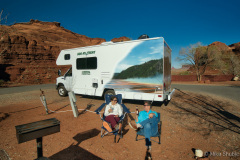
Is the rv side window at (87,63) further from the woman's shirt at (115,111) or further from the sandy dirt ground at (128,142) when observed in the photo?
the woman's shirt at (115,111)

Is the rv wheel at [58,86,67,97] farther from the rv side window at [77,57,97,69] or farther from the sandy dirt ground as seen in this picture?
the sandy dirt ground

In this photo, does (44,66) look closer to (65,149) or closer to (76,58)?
(76,58)

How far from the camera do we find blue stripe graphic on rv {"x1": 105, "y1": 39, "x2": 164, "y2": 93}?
6.88 m

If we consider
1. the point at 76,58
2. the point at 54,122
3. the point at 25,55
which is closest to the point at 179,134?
the point at 54,122

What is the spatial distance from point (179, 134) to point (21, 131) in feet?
14.3

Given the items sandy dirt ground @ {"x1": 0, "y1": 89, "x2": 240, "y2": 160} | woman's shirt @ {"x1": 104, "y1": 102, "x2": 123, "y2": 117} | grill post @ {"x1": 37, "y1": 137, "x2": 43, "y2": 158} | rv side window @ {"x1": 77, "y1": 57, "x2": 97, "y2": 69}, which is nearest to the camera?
grill post @ {"x1": 37, "y1": 137, "x2": 43, "y2": 158}

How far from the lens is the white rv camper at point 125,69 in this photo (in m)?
6.94

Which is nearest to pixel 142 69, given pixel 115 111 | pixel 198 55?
pixel 115 111

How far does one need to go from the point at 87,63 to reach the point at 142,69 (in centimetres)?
377

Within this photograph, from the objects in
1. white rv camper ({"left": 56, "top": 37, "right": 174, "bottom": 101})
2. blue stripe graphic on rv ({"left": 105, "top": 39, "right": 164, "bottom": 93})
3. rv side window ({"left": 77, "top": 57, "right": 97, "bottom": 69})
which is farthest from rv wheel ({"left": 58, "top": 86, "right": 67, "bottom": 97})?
blue stripe graphic on rv ({"left": 105, "top": 39, "right": 164, "bottom": 93})

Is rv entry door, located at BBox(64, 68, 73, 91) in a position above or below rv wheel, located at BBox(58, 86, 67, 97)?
above

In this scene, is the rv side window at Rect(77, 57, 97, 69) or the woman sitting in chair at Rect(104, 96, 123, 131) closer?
the woman sitting in chair at Rect(104, 96, 123, 131)

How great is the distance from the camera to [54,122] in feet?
8.31

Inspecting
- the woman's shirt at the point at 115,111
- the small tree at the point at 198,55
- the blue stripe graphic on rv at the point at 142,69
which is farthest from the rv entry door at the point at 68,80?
the small tree at the point at 198,55
